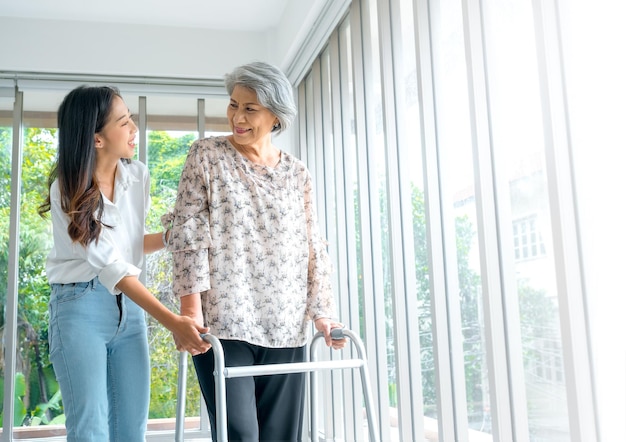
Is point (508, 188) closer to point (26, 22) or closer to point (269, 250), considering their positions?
point (269, 250)

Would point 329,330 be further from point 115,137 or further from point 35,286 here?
point 35,286

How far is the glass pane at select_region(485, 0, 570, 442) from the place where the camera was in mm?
1366

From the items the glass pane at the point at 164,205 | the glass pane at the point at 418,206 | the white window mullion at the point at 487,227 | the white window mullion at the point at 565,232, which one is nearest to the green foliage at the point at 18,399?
the glass pane at the point at 164,205

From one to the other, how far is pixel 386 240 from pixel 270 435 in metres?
0.91

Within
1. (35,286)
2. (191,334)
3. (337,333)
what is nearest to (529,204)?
(337,333)

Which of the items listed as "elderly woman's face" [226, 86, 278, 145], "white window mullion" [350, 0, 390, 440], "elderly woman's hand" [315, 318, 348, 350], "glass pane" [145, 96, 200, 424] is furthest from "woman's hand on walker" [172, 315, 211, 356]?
"glass pane" [145, 96, 200, 424]

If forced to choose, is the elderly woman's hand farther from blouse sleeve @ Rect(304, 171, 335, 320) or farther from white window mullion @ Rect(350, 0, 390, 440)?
white window mullion @ Rect(350, 0, 390, 440)

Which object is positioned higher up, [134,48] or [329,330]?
[134,48]

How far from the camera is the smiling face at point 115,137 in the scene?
1.77 m

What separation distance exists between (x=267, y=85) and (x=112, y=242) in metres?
0.56

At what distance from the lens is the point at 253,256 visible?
5.26ft

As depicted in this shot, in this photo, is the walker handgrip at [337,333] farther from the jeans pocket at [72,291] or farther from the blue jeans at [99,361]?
the jeans pocket at [72,291]

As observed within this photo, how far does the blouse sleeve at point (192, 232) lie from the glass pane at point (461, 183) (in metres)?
0.67

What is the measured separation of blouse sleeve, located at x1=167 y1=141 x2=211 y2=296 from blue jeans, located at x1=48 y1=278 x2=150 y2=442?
9.4 inches
